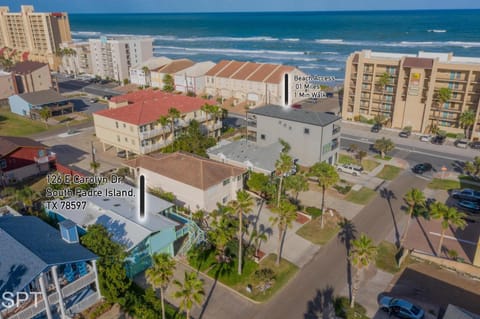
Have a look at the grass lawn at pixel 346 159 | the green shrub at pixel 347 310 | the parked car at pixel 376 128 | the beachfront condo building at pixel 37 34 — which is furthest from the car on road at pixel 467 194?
the beachfront condo building at pixel 37 34

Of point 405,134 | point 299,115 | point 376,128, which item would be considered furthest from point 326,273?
point 376,128

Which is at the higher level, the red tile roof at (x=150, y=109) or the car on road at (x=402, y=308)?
the red tile roof at (x=150, y=109)

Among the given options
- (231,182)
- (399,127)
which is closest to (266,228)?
(231,182)

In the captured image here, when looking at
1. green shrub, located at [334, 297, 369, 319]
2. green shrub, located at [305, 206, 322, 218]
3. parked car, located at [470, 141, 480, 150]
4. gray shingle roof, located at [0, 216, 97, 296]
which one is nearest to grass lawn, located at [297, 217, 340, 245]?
green shrub, located at [305, 206, 322, 218]

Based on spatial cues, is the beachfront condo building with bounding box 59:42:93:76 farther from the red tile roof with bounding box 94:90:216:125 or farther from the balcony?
the balcony

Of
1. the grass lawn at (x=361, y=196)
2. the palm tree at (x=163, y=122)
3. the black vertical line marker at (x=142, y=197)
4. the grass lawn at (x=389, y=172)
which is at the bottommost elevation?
the grass lawn at (x=361, y=196)

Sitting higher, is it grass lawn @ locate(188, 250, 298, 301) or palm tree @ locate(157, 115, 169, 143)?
palm tree @ locate(157, 115, 169, 143)

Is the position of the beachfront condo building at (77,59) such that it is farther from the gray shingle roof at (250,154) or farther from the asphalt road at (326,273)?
the asphalt road at (326,273)
